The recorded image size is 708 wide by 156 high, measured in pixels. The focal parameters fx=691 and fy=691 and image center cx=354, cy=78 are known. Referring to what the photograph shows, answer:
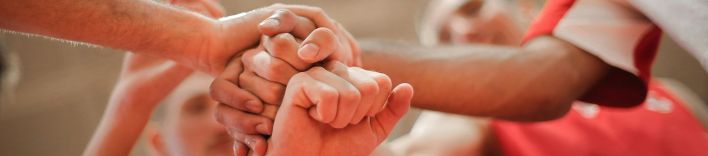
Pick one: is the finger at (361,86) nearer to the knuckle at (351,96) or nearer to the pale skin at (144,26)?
the knuckle at (351,96)

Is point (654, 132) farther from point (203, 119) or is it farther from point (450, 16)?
point (203, 119)

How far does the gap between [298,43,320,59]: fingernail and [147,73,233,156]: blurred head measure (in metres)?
0.46

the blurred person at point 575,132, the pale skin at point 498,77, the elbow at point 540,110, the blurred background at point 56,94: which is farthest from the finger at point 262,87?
the blurred background at point 56,94

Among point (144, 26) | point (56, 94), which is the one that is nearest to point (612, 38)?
point (144, 26)

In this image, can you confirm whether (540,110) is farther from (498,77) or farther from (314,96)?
(314,96)

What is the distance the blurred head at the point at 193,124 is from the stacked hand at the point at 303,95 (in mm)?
345

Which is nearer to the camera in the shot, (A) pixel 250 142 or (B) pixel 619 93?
(A) pixel 250 142

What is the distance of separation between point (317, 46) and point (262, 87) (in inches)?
3.5

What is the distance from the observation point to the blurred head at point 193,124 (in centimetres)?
106

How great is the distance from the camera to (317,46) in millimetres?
633

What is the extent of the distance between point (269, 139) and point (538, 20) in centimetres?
48

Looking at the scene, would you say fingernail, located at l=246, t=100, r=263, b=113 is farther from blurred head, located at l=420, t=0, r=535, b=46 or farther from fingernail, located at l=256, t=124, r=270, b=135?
blurred head, located at l=420, t=0, r=535, b=46

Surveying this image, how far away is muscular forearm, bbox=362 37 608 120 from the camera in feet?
2.89

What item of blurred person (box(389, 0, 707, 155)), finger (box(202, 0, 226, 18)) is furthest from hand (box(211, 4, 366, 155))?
blurred person (box(389, 0, 707, 155))
